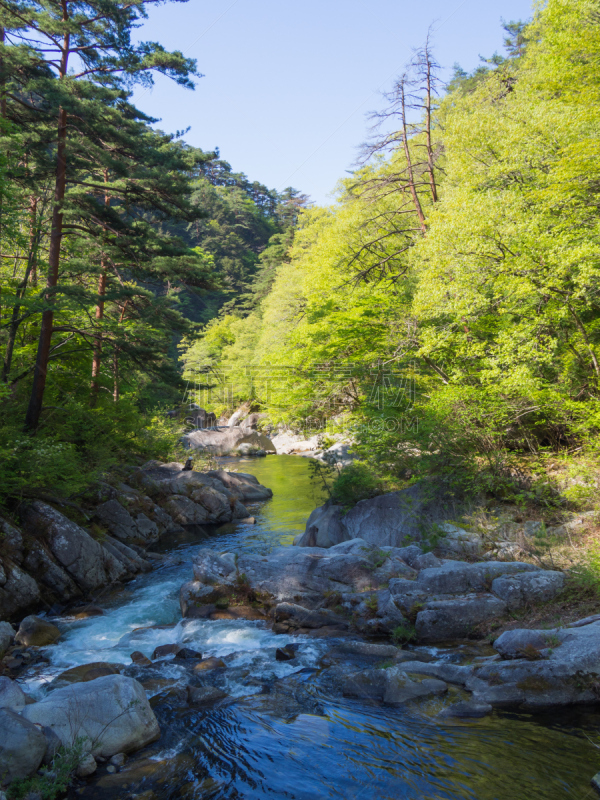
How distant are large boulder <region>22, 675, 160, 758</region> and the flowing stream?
0.73 ft

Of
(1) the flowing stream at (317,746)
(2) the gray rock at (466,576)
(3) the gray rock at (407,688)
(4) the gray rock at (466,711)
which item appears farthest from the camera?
(2) the gray rock at (466,576)

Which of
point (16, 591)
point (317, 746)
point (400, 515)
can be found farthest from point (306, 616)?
point (16, 591)

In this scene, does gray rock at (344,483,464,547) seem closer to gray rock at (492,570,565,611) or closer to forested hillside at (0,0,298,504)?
gray rock at (492,570,565,611)

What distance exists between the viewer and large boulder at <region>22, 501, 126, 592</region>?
10828mm

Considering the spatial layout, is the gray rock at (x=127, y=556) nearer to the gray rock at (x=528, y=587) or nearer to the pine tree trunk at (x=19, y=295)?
the pine tree trunk at (x=19, y=295)

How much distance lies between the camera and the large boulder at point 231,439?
35.5m

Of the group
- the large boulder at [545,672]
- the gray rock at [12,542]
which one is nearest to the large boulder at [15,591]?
the gray rock at [12,542]

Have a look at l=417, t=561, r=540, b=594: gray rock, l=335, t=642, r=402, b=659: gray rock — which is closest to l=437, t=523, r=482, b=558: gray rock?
l=417, t=561, r=540, b=594: gray rock

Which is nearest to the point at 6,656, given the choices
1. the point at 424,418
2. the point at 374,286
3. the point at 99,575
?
the point at 99,575

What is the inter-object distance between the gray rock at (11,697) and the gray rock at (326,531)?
8616 mm

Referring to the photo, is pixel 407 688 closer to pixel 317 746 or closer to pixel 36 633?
pixel 317 746

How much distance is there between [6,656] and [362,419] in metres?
10.0

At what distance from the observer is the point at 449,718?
19.3ft

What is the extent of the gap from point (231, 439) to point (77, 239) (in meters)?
23.0
